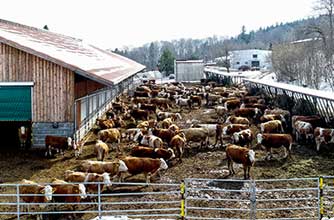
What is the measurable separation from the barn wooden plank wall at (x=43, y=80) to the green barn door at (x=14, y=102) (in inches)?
12.3

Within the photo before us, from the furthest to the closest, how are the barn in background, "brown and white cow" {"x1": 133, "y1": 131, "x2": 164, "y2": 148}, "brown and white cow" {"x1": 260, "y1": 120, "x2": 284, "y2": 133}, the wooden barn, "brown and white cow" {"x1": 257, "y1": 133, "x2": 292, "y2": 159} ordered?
the barn in background → "brown and white cow" {"x1": 260, "y1": 120, "x2": 284, "y2": 133} → the wooden barn → "brown and white cow" {"x1": 133, "y1": 131, "x2": 164, "y2": 148} → "brown and white cow" {"x1": 257, "y1": 133, "x2": 292, "y2": 159}

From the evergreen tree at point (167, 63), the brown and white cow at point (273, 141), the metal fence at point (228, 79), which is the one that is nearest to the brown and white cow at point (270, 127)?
the brown and white cow at point (273, 141)

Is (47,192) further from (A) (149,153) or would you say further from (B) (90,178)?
(A) (149,153)

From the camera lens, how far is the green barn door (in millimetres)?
17562

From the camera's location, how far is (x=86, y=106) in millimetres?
21047

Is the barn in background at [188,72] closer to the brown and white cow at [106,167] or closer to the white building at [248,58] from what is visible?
the brown and white cow at [106,167]

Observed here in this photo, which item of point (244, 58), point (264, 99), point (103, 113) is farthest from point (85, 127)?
point (244, 58)

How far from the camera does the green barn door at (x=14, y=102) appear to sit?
1756cm

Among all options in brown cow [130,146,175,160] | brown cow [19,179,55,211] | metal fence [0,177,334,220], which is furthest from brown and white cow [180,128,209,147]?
brown cow [19,179,55,211]

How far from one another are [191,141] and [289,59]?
36.9 meters

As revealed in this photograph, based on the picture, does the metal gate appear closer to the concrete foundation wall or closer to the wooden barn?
the concrete foundation wall

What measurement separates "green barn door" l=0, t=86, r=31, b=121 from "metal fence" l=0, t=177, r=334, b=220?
5.93 metres

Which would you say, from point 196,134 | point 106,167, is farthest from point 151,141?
point 106,167

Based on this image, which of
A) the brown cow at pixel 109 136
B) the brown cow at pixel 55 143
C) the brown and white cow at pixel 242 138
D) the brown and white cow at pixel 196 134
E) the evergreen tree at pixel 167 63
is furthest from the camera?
the evergreen tree at pixel 167 63
